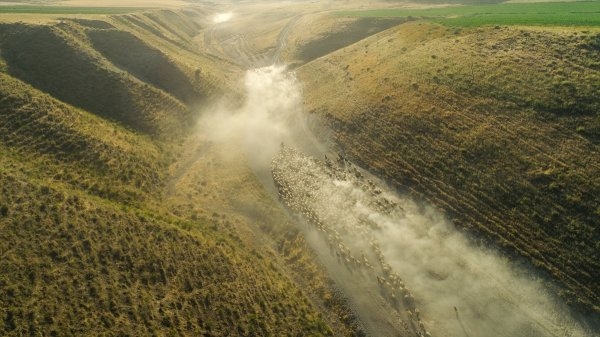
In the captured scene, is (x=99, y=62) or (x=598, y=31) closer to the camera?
(x=598, y=31)

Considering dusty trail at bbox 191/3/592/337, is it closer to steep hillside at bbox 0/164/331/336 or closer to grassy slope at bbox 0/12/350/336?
grassy slope at bbox 0/12/350/336

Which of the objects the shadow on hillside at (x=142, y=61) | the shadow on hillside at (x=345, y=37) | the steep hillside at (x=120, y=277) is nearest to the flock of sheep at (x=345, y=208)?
the steep hillside at (x=120, y=277)

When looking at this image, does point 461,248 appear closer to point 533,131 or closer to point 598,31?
point 533,131

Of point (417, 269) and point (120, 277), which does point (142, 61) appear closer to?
point (120, 277)

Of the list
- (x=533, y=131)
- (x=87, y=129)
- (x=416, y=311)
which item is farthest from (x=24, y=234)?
(x=533, y=131)

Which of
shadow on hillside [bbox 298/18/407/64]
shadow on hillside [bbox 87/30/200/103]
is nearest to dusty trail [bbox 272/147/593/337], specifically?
shadow on hillside [bbox 87/30/200/103]

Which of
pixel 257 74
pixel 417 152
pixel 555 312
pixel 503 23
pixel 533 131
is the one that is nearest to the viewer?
pixel 555 312

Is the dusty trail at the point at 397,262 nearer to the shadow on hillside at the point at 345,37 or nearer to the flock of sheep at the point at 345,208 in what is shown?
the flock of sheep at the point at 345,208
